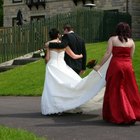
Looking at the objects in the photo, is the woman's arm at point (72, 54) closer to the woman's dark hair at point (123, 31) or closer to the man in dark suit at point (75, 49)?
the man in dark suit at point (75, 49)

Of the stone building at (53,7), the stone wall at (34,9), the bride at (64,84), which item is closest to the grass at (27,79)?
the bride at (64,84)

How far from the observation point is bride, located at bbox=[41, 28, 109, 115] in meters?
11.4

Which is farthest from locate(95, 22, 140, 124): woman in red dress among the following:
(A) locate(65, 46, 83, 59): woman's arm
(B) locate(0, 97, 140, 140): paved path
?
(A) locate(65, 46, 83, 59): woman's arm

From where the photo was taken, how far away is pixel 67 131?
31.8 ft

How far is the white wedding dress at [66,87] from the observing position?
1140 cm

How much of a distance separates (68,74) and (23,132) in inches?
125

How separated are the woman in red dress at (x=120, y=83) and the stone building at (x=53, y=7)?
28450 millimetres

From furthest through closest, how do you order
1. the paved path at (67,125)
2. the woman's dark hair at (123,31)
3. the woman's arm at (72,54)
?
the woman's arm at (72,54)
the woman's dark hair at (123,31)
the paved path at (67,125)

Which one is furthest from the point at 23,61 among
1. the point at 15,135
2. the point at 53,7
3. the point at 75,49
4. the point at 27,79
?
the point at 53,7

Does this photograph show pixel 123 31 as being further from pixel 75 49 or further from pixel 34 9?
pixel 34 9

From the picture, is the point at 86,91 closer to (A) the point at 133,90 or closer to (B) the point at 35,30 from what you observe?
(A) the point at 133,90

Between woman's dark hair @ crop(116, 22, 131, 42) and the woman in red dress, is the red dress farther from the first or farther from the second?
woman's dark hair @ crop(116, 22, 131, 42)

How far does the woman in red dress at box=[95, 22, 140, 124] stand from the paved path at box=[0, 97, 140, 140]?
0.81 ft

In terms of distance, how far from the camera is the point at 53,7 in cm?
4822
